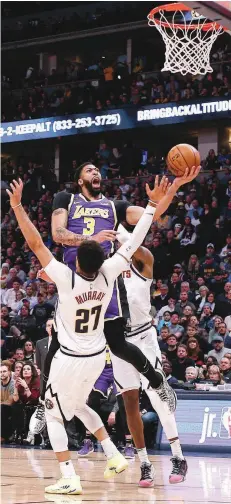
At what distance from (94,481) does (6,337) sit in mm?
9389

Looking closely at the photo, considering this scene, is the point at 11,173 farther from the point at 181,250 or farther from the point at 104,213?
the point at 104,213

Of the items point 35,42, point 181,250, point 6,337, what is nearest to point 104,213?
point 6,337

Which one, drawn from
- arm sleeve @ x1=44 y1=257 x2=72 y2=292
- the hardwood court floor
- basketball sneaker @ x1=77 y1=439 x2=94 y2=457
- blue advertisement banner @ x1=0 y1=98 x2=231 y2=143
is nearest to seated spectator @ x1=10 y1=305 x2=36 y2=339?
basketball sneaker @ x1=77 y1=439 x2=94 y2=457

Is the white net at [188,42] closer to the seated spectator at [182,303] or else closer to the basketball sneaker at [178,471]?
the seated spectator at [182,303]

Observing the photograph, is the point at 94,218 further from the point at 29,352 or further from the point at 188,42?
the point at 29,352

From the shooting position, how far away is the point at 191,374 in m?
11.1

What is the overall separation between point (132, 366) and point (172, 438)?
1.97 ft

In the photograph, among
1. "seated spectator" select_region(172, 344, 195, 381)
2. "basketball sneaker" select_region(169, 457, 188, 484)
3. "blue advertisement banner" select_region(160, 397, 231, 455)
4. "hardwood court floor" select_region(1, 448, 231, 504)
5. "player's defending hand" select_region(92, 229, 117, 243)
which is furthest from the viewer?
"seated spectator" select_region(172, 344, 195, 381)

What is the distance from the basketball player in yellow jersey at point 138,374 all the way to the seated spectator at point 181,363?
195 inches

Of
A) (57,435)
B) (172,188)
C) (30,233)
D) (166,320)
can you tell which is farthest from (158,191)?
(166,320)

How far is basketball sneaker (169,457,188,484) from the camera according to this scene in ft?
19.8

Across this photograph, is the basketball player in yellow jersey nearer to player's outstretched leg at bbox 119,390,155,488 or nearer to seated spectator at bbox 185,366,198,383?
player's outstretched leg at bbox 119,390,155,488

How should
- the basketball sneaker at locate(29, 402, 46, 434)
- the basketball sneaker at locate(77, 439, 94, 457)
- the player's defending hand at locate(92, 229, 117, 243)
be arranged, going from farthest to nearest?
the basketball sneaker at locate(29, 402, 46, 434) → the basketball sneaker at locate(77, 439, 94, 457) → the player's defending hand at locate(92, 229, 117, 243)

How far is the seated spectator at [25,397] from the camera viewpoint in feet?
38.4
